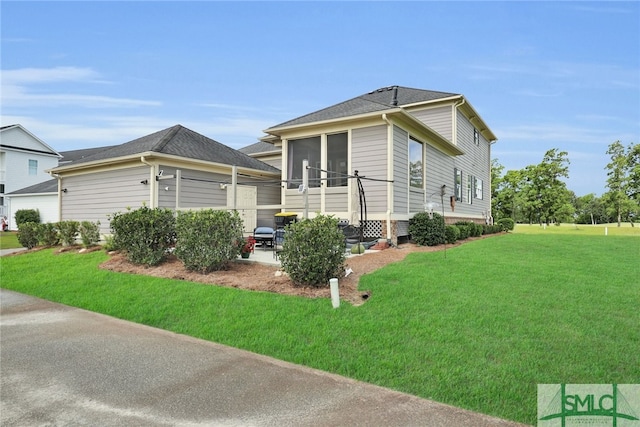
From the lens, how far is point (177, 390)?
3.20m

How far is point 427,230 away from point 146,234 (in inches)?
297

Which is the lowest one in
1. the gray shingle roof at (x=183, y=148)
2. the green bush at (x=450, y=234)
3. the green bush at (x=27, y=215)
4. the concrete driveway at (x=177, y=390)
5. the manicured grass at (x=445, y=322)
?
the concrete driveway at (x=177, y=390)

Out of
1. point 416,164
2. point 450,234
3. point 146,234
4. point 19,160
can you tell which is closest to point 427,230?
point 450,234

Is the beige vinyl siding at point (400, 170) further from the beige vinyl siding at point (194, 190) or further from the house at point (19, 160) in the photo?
the house at point (19, 160)

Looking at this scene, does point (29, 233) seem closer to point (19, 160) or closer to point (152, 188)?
point (152, 188)

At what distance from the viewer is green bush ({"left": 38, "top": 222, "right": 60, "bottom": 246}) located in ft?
41.9

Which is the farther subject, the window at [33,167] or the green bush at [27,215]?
the window at [33,167]

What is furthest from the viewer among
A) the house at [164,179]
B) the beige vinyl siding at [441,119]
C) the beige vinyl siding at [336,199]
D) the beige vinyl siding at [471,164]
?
the beige vinyl siding at [471,164]

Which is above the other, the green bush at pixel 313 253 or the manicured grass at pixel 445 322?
the green bush at pixel 313 253

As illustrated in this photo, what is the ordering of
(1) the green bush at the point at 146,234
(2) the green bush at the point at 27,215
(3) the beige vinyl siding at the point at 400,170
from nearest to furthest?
(1) the green bush at the point at 146,234 < (3) the beige vinyl siding at the point at 400,170 < (2) the green bush at the point at 27,215

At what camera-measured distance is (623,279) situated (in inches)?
244

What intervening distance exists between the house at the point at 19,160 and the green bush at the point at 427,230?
2990 centimetres

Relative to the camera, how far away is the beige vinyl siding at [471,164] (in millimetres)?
17375

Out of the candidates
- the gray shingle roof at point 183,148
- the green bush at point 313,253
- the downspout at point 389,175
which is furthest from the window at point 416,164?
the green bush at point 313,253
